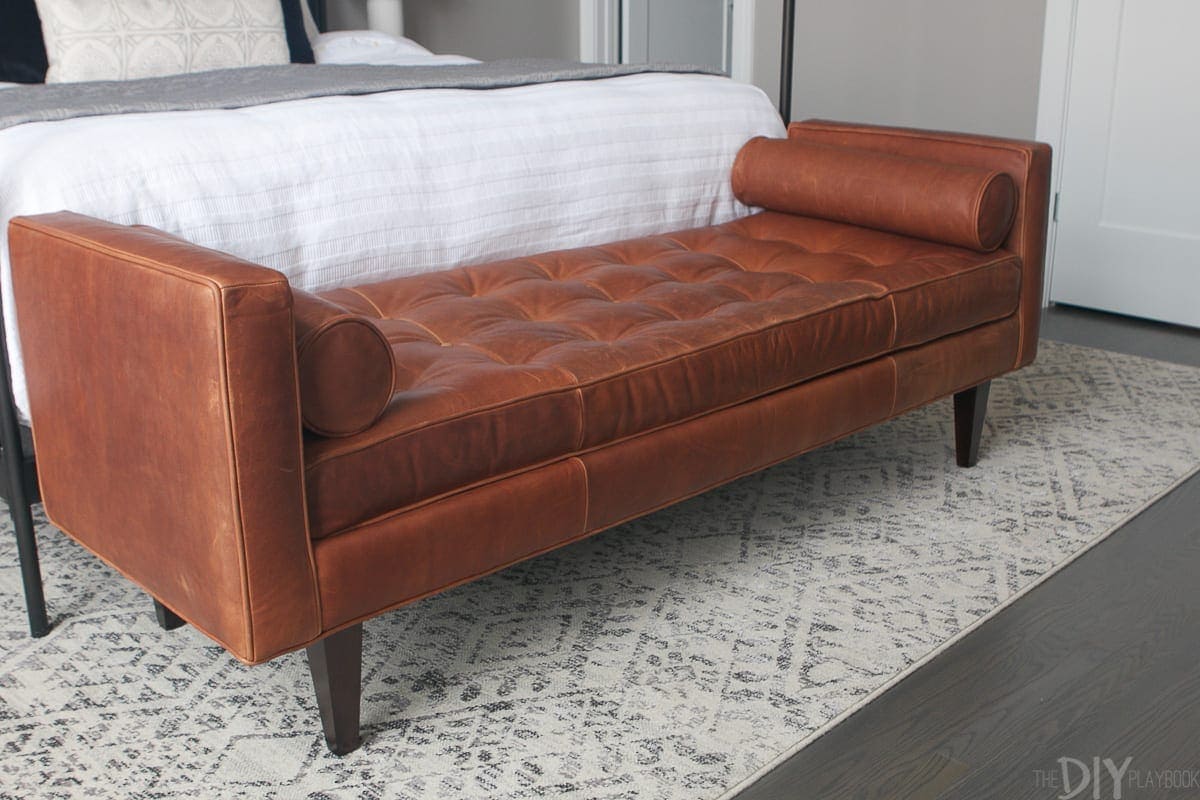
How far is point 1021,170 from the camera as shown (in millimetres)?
2457

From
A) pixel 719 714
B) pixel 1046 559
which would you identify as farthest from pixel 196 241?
pixel 1046 559

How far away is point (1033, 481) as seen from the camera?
8.38 feet

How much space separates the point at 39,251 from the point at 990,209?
1707mm

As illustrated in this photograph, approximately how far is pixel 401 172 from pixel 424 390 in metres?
0.76

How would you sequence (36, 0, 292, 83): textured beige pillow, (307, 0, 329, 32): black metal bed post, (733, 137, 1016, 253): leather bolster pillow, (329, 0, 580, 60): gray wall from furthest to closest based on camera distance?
(329, 0, 580, 60): gray wall, (307, 0, 329, 32): black metal bed post, (36, 0, 292, 83): textured beige pillow, (733, 137, 1016, 253): leather bolster pillow

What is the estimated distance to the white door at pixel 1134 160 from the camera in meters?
3.54

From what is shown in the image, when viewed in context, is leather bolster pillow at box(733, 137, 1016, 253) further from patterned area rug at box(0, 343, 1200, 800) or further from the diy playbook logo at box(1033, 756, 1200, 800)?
the diy playbook logo at box(1033, 756, 1200, 800)

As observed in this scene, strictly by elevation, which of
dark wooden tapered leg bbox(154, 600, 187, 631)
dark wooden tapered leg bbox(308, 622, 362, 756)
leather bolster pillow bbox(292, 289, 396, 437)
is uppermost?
leather bolster pillow bbox(292, 289, 396, 437)

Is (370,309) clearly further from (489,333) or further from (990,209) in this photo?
(990,209)

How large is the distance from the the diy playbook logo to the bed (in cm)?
140

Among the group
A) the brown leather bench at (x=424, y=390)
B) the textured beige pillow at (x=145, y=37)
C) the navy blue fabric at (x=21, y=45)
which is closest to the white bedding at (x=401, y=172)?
the brown leather bench at (x=424, y=390)

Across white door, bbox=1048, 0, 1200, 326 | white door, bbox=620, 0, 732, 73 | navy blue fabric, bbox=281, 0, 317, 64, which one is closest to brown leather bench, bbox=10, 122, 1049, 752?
white door, bbox=1048, 0, 1200, 326

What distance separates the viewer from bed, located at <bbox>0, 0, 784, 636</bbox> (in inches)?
74.7

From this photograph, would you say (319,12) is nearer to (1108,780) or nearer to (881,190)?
(881,190)
